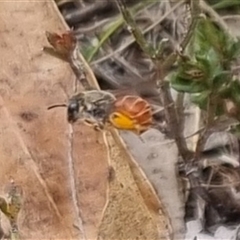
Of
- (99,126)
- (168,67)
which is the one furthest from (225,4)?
(99,126)

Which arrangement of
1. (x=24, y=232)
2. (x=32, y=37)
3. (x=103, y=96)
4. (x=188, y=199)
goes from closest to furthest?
(x=103, y=96)
(x=24, y=232)
(x=188, y=199)
(x=32, y=37)

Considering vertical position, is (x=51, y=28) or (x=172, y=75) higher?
(x=51, y=28)

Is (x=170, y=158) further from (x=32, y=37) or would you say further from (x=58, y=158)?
(x=32, y=37)

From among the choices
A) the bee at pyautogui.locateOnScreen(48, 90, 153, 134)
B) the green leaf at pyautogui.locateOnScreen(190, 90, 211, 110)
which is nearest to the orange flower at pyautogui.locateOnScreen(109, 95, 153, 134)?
the bee at pyautogui.locateOnScreen(48, 90, 153, 134)

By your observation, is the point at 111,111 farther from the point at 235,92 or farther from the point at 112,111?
the point at 235,92

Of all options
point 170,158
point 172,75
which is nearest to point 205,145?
point 170,158

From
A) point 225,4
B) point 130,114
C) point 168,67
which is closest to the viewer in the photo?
point 130,114

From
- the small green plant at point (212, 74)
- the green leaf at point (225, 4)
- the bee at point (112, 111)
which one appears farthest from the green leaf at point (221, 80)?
the green leaf at point (225, 4)

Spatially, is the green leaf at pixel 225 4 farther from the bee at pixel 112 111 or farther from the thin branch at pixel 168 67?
the bee at pixel 112 111
